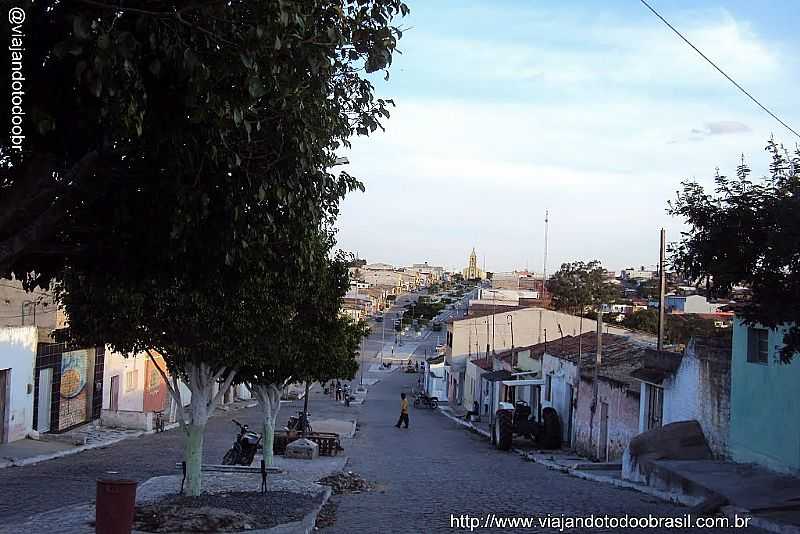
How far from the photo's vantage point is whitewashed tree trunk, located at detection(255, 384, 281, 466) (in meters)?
19.9

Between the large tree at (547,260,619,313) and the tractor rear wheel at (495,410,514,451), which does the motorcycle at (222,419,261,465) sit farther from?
the large tree at (547,260,619,313)

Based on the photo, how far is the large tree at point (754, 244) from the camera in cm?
981

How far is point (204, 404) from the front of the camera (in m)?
13.8

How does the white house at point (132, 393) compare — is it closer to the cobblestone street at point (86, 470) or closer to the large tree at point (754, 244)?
the cobblestone street at point (86, 470)

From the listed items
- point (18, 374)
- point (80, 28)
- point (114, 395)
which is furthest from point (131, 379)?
point (80, 28)

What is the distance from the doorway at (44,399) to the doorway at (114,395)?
6.78 metres

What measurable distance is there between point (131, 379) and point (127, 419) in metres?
4.83

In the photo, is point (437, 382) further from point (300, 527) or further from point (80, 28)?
point (80, 28)

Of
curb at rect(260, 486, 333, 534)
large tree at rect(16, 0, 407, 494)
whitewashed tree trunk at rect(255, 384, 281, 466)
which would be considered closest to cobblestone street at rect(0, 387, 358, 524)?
whitewashed tree trunk at rect(255, 384, 281, 466)

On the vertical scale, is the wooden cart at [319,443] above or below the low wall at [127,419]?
above

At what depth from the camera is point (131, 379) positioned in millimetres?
37406

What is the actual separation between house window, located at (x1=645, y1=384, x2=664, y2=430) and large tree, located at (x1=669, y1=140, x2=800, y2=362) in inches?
421

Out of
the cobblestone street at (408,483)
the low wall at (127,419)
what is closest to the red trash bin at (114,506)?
the cobblestone street at (408,483)

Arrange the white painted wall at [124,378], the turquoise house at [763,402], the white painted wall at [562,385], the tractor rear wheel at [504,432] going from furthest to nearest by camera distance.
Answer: the white painted wall at [124,378], the white painted wall at [562,385], the tractor rear wheel at [504,432], the turquoise house at [763,402]
